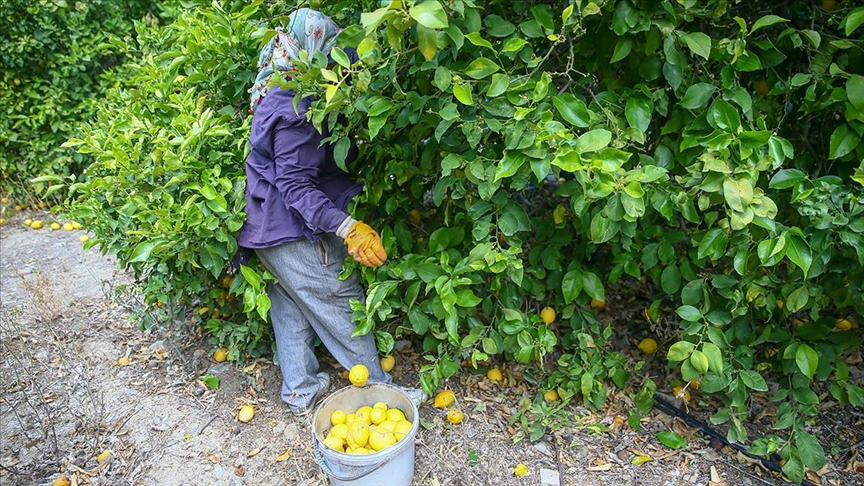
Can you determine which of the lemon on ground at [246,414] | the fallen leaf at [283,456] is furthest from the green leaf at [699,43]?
the lemon on ground at [246,414]

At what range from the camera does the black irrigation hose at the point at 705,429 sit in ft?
8.12

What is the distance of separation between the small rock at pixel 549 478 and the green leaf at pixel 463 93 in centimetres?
161

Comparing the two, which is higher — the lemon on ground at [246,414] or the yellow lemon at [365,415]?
the yellow lemon at [365,415]

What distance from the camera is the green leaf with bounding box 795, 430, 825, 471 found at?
228 centimetres

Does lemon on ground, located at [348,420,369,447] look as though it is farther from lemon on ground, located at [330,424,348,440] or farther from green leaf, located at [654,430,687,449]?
green leaf, located at [654,430,687,449]

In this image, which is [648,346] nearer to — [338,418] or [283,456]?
[338,418]

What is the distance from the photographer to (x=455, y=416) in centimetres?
268

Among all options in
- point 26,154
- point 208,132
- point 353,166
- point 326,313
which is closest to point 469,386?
point 326,313

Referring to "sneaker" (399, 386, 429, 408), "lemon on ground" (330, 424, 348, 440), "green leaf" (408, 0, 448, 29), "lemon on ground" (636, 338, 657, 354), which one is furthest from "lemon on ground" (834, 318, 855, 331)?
"green leaf" (408, 0, 448, 29)

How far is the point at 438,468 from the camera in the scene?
254 centimetres

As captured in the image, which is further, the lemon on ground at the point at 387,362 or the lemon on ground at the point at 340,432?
the lemon on ground at the point at 387,362

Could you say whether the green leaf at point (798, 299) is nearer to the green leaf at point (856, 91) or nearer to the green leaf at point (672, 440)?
the green leaf at point (856, 91)

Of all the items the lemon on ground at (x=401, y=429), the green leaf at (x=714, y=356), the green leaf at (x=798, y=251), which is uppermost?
the green leaf at (x=798, y=251)

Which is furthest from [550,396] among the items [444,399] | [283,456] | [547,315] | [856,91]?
[856,91]
